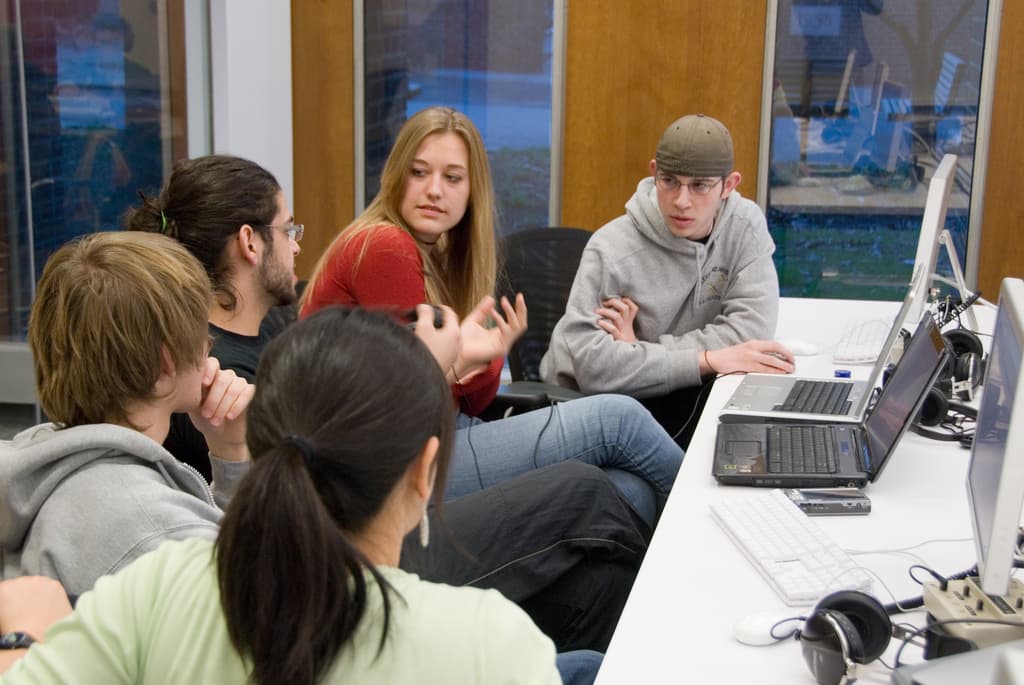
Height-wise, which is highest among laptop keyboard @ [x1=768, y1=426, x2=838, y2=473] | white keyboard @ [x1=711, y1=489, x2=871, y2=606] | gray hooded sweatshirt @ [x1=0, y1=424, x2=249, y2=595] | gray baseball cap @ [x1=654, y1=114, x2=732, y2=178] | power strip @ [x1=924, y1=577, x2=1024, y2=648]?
gray baseball cap @ [x1=654, y1=114, x2=732, y2=178]

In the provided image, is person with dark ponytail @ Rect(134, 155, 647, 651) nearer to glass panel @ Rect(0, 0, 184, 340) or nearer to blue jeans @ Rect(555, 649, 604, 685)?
blue jeans @ Rect(555, 649, 604, 685)

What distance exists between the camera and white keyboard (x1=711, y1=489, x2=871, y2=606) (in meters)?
1.56

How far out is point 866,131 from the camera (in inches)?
197

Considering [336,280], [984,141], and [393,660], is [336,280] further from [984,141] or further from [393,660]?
[984,141]

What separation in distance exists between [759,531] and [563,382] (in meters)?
1.46

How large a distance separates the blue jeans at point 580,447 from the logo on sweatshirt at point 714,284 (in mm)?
597

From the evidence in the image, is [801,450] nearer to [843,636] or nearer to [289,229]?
[843,636]

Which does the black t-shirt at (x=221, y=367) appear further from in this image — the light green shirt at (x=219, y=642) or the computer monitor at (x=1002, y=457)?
the computer monitor at (x=1002, y=457)

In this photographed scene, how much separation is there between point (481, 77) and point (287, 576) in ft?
14.9

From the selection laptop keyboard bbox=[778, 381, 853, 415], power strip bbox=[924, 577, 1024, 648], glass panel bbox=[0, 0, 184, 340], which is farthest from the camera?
glass panel bbox=[0, 0, 184, 340]

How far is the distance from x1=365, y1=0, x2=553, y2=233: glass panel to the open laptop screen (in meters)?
3.31

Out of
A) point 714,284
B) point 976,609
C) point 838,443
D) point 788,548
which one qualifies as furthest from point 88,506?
point 714,284

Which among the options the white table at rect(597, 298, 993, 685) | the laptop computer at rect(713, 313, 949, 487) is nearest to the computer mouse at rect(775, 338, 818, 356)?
the white table at rect(597, 298, 993, 685)

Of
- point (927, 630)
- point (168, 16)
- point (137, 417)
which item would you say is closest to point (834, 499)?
point (927, 630)
